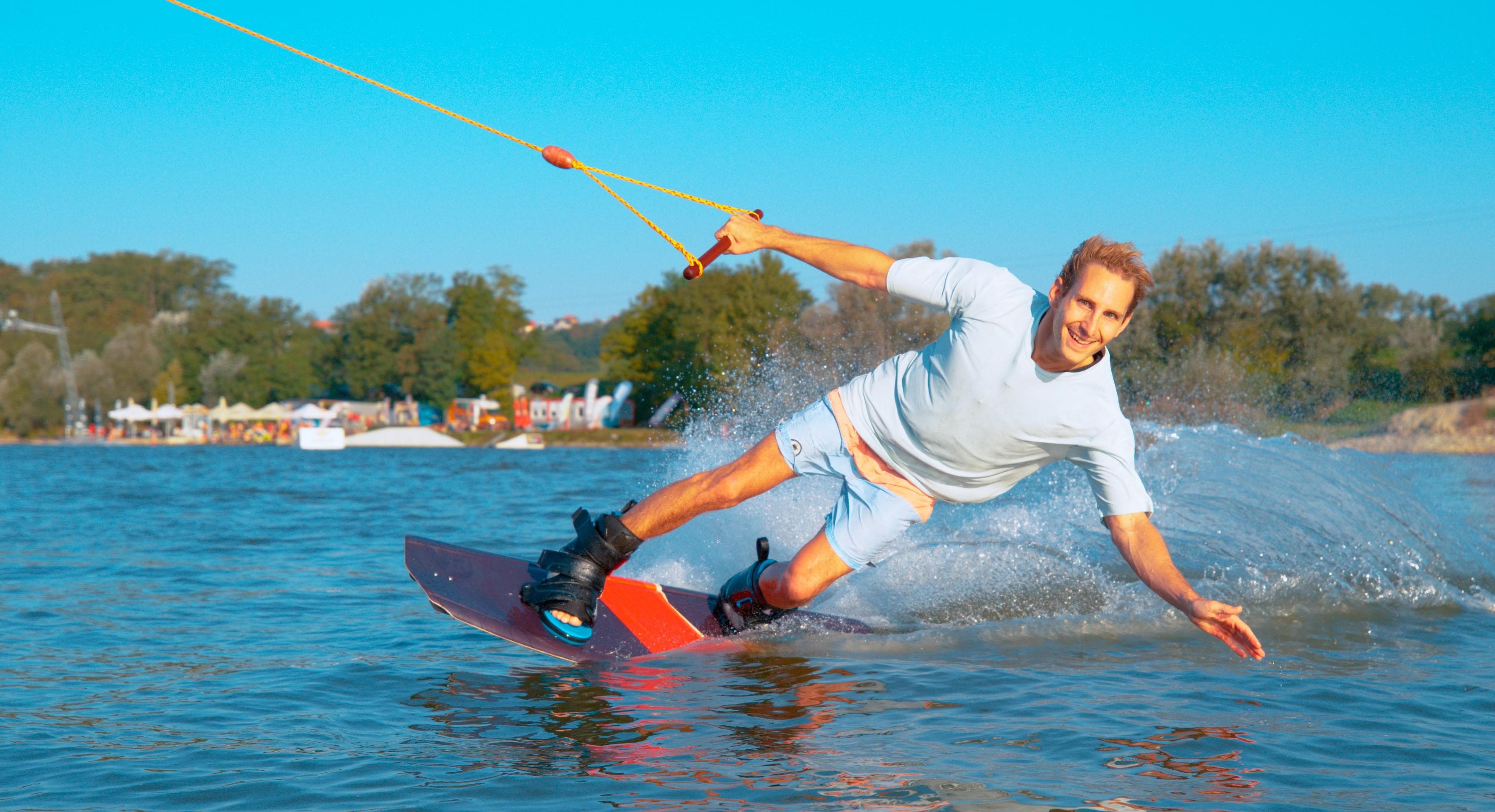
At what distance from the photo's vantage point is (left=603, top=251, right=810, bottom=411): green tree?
59.4 meters

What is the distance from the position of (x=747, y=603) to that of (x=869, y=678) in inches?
32.4

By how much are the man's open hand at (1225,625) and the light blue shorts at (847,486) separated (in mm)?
1264

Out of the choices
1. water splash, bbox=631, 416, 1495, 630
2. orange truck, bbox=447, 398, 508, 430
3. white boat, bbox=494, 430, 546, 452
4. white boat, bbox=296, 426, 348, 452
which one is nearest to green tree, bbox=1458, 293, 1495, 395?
water splash, bbox=631, 416, 1495, 630

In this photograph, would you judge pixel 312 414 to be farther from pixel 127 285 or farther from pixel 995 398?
pixel 995 398

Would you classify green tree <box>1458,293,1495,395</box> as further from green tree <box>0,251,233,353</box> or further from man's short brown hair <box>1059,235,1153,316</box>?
green tree <box>0,251,233,353</box>

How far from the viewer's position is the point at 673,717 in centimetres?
389

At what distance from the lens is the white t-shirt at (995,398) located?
12.5 ft

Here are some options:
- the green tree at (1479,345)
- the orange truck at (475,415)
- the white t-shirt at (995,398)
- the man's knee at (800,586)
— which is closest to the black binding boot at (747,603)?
the man's knee at (800,586)

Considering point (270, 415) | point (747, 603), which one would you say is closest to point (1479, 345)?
point (747, 603)

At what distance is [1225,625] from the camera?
339 centimetres

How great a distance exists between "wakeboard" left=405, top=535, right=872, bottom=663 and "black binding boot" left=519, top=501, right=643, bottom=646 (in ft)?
0.51

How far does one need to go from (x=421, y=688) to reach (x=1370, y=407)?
114 ft

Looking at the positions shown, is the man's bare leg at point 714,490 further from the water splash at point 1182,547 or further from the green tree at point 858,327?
the green tree at point 858,327

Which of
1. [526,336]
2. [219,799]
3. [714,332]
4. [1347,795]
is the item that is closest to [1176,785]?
[1347,795]
